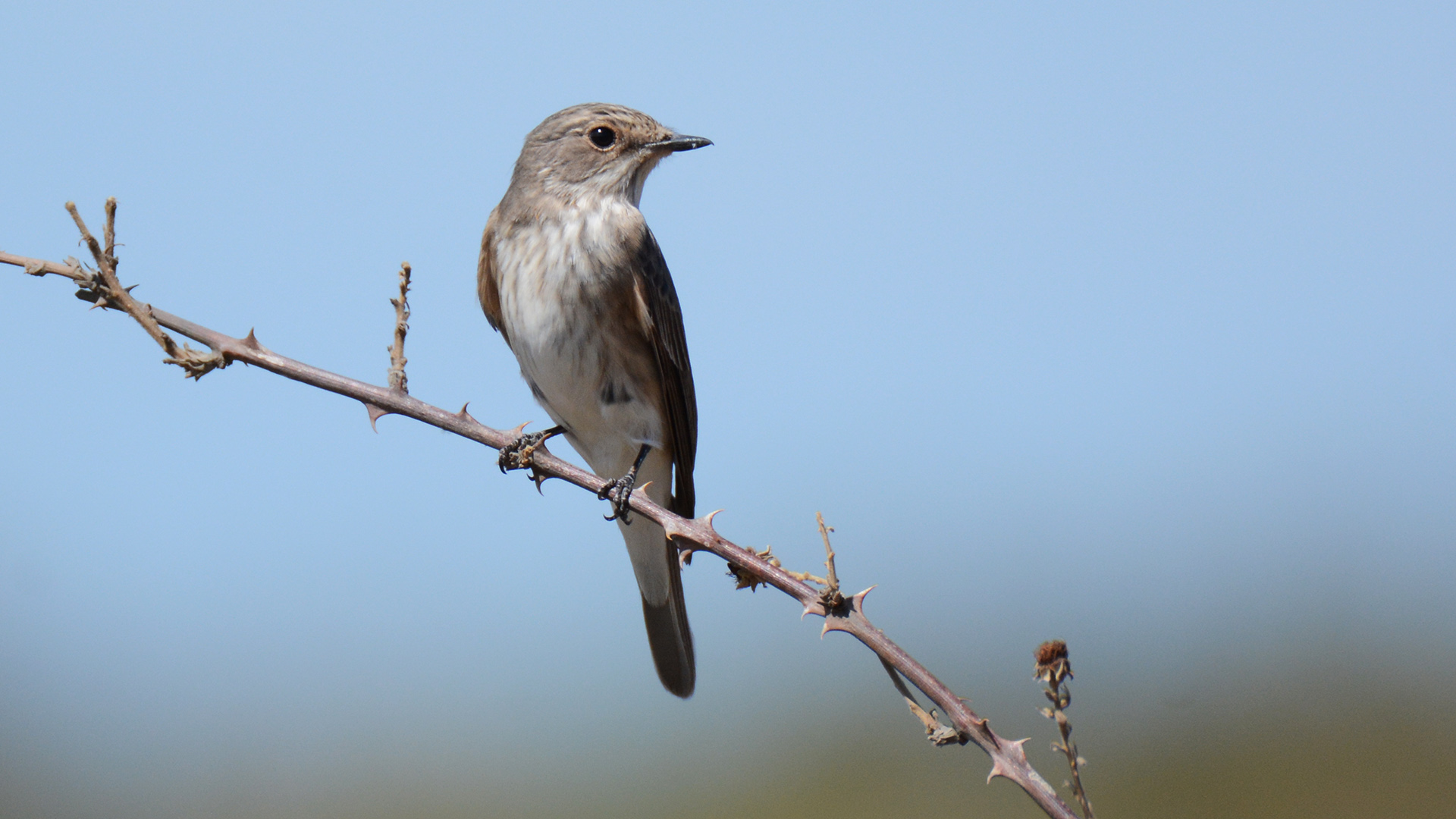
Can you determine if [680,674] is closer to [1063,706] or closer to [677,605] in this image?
[677,605]

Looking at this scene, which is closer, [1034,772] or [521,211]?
[1034,772]

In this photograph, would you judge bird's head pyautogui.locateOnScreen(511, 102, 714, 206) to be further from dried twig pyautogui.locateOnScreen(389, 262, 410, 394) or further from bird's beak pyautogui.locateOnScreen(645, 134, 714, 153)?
dried twig pyautogui.locateOnScreen(389, 262, 410, 394)

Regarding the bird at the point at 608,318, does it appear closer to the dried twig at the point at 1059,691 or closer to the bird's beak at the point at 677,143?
the bird's beak at the point at 677,143

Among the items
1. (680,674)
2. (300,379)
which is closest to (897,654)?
(300,379)

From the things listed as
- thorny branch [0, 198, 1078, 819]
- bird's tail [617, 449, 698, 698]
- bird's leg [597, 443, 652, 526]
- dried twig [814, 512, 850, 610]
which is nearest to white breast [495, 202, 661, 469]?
bird's tail [617, 449, 698, 698]

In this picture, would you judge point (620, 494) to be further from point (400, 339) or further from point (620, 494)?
point (400, 339)

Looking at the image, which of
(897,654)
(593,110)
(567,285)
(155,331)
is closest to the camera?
(897,654)
